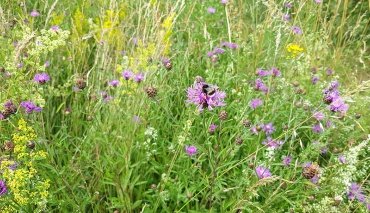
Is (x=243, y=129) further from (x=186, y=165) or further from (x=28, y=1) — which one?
(x=28, y=1)

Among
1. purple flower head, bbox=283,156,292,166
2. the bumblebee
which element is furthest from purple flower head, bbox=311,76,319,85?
the bumblebee

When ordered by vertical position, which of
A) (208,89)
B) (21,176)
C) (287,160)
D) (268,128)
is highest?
(208,89)

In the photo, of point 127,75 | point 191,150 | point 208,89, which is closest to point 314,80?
point 191,150

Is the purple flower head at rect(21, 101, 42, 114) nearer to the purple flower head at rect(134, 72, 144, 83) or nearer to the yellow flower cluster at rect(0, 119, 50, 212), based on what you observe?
the yellow flower cluster at rect(0, 119, 50, 212)

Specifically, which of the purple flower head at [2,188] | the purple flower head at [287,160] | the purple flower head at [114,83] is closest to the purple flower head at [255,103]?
the purple flower head at [287,160]

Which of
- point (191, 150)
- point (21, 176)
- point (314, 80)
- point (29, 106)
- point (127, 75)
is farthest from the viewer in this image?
point (314, 80)

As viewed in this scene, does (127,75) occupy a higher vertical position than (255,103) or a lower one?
higher

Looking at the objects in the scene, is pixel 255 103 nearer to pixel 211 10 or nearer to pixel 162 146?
pixel 162 146

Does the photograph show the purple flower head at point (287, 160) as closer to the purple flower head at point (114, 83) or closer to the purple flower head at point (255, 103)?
the purple flower head at point (255, 103)

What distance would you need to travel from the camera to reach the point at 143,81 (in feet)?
7.09

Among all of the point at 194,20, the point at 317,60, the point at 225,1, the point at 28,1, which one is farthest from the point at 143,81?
the point at 317,60

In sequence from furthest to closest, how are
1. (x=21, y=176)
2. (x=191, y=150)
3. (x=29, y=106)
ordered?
(x=191, y=150) → (x=29, y=106) → (x=21, y=176)

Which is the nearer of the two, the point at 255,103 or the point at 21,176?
the point at 21,176

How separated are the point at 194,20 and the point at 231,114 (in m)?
1.43
